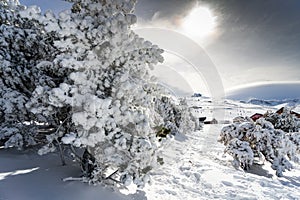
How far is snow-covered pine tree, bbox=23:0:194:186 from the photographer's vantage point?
425cm

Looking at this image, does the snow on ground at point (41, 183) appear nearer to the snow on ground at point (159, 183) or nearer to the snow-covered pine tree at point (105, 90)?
the snow on ground at point (159, 183)

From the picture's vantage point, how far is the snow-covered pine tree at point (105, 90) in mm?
4254

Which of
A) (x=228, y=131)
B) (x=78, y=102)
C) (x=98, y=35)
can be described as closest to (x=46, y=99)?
(x=78, y=102)

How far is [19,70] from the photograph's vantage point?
19.7ft

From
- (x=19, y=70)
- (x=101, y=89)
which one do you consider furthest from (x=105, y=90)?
(x=19, y=70)

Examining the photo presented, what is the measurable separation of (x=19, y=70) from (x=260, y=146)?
9943 mm

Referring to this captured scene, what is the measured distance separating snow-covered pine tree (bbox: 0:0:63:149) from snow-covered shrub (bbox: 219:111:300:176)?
26.2 feet

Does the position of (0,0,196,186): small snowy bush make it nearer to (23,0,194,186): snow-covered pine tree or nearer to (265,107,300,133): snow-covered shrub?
(23,0,194,186): snow-covered pine tree

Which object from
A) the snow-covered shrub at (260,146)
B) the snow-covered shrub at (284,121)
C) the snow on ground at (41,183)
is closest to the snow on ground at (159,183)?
the snow on ground at (41,183)

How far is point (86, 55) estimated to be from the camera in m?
4.62

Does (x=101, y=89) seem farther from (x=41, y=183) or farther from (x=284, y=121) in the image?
(x=284, y=121)

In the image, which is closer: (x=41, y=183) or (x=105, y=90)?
(x=41, y=183)

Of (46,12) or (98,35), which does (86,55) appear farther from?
(46,12)

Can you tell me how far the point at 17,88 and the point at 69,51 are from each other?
98.3 inches
